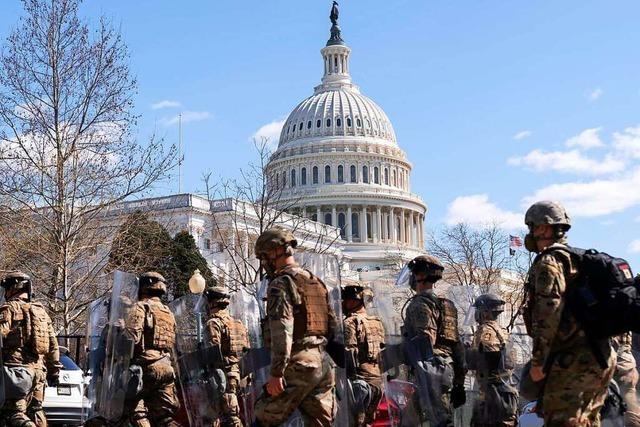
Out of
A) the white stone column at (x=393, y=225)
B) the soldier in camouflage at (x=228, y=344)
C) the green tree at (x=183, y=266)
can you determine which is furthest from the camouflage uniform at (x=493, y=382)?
the white stone column at (x=393, y=225)

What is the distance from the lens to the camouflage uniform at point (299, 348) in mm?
6453

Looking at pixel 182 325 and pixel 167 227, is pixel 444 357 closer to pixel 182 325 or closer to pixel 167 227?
pixel 182 325

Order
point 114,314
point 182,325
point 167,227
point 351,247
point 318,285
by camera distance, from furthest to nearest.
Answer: point 351,247
point 167,227
point 182,325
point 114,314
point 318,285

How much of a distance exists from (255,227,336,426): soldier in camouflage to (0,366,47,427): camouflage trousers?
3239 mm

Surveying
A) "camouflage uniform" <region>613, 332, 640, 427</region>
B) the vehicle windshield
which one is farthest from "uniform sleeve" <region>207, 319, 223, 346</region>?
the vehicle windshield

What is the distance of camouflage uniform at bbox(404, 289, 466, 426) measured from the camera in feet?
27.4

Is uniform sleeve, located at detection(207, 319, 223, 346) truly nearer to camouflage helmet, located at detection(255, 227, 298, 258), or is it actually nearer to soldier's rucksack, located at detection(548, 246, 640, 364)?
camouflage helmet, located at detection(255, 227, 298, 258)

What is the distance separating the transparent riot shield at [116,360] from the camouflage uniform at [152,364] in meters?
0.09

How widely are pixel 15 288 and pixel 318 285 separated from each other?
377 centimetres

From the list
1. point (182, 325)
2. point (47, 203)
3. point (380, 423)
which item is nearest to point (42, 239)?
point (47, 203)

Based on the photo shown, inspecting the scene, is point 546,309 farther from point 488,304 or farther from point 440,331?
point 488,304

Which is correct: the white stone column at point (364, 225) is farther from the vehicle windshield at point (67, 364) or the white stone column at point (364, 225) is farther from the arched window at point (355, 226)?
the vehicle windshield at point (67, 364)

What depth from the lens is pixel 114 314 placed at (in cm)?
919

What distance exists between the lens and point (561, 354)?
597cm
